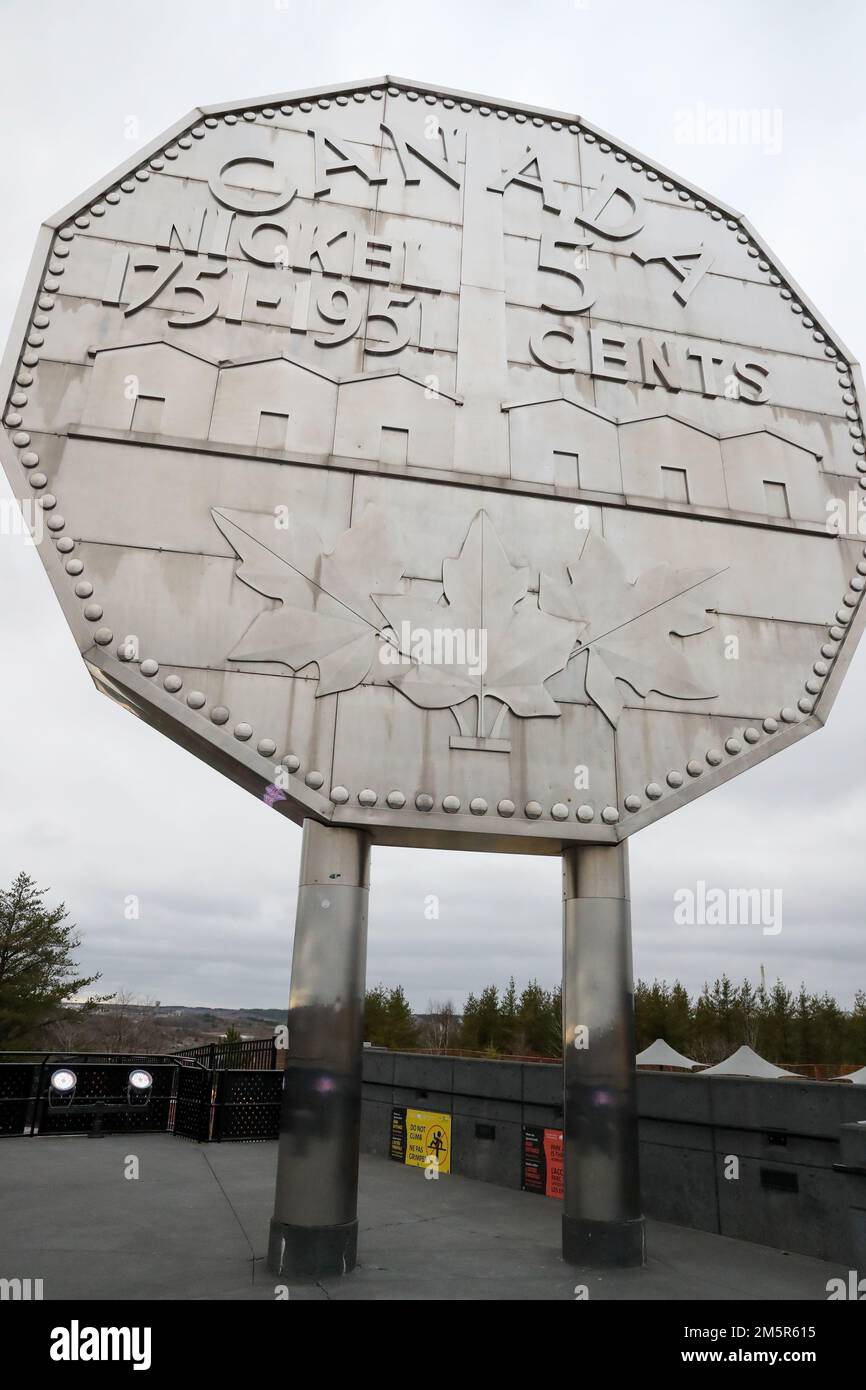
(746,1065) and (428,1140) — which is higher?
(746,1065)

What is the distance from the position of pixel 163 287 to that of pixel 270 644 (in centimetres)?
444

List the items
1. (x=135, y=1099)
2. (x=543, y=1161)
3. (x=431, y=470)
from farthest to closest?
(x=135, y=1099), (x=543, y=1161), (x=431, y=470)

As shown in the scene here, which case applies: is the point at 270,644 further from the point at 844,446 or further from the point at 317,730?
the point at 844,446

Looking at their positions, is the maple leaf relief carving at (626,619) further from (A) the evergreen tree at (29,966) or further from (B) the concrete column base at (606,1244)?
(A) the evergreen tree at (29,966)

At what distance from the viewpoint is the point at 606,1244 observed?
6.93 m

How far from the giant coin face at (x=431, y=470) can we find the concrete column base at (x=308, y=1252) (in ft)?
10.4

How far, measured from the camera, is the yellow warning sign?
1245 cm

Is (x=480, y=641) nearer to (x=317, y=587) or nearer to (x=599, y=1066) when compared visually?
(x=317, y=587)

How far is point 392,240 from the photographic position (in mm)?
9820

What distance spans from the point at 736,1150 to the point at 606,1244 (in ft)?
8.26

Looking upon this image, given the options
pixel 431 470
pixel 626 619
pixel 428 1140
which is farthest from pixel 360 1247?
pixel 431 470

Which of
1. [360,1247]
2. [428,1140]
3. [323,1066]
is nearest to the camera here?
[323,1066]

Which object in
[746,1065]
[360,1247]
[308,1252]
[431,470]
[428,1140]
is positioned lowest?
[360,1247]

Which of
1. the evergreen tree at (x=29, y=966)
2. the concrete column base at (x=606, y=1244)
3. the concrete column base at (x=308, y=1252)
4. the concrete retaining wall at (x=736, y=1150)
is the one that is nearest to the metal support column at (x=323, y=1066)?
the concrete column base at (x=308, y=1252)
